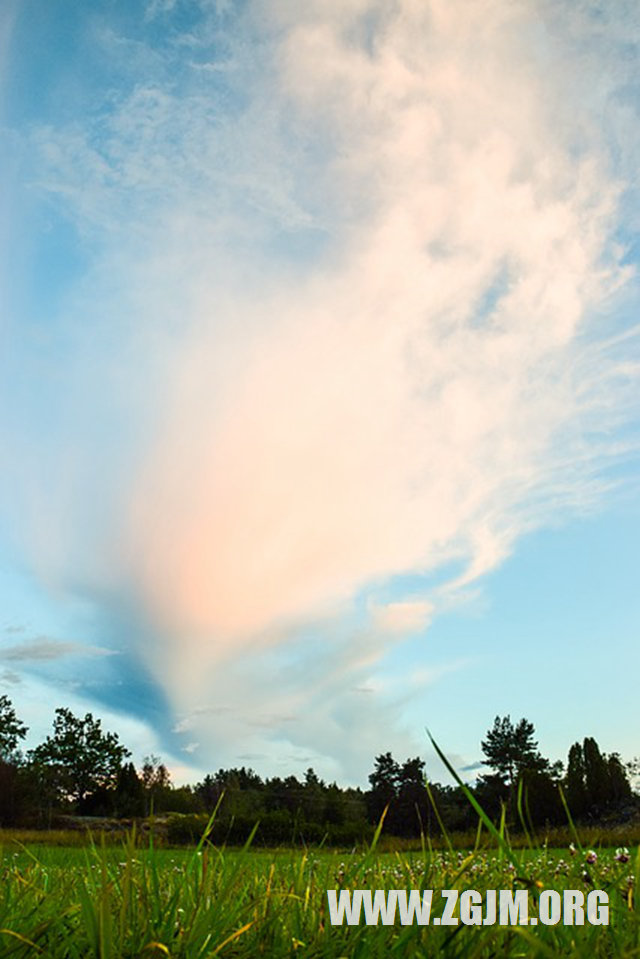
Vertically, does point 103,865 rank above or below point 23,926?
above

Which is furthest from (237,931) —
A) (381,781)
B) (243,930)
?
(381,781)

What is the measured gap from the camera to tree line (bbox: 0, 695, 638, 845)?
120 feet

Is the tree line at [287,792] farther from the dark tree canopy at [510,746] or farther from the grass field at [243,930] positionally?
the grass field at [243,930]

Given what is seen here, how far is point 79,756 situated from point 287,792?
20.9 m

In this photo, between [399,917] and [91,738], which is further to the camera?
[91,738]

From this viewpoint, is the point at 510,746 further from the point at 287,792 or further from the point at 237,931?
the point at 237,931

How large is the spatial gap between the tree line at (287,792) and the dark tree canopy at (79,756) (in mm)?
73

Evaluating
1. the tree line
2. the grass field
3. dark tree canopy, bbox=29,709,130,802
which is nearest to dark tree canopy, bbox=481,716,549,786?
the tree line

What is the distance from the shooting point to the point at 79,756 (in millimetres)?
62094

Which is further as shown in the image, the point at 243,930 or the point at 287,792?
the point at 287,792

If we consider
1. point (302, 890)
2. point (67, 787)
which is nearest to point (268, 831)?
point (302, 890)

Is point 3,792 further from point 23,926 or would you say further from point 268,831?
point 23,926

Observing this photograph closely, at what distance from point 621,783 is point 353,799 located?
15.4 m

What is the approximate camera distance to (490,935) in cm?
216
